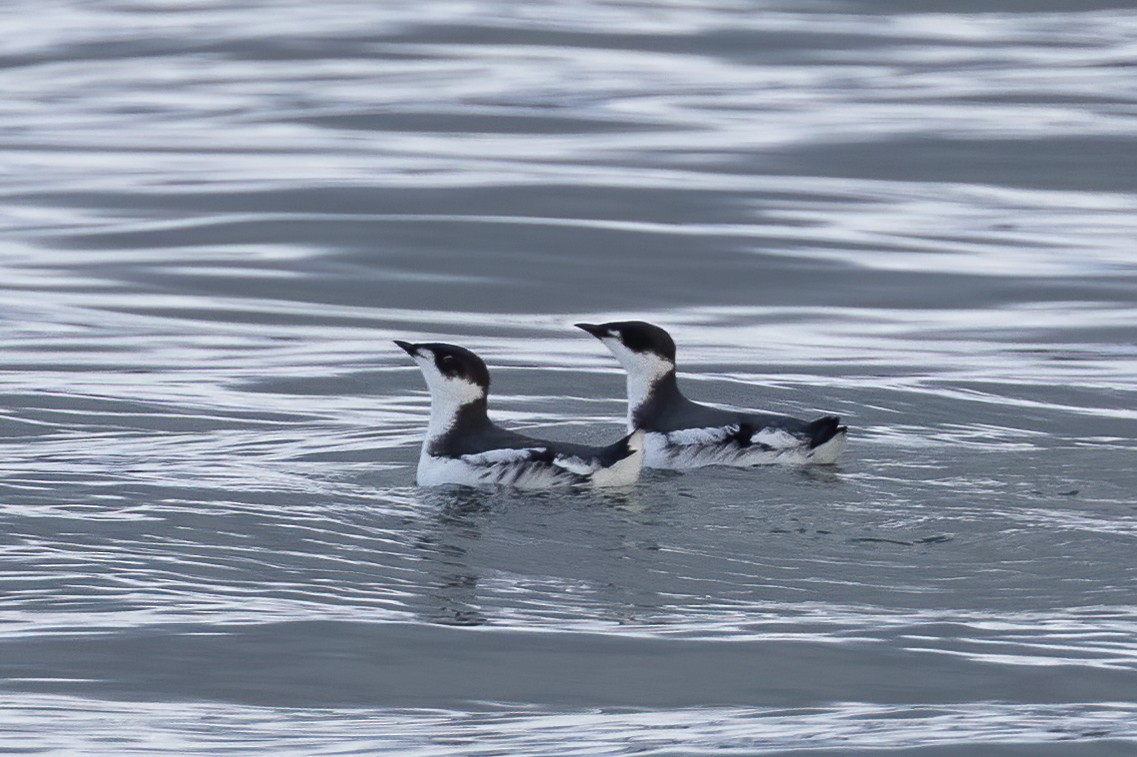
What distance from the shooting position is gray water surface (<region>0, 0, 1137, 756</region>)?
828 cm

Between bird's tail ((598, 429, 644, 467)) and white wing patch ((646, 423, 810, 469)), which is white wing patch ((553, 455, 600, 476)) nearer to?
bird's tail ((598, 429, 644, 467))

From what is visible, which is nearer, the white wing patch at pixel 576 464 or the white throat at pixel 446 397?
the white wing patch at pixel 576 464

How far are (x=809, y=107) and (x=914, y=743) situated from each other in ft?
77.3

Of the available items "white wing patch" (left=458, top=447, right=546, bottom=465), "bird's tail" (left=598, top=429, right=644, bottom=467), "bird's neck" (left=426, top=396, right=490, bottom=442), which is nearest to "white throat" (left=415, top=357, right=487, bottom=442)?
"bird's neck" (left=426, top=396, right=490, bottom=442)

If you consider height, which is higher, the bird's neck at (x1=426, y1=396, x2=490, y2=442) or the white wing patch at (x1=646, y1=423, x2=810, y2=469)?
the bird's neck at (x1=426, y1=396, x2=490, y2=442)

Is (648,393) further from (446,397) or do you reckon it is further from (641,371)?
(446,397)

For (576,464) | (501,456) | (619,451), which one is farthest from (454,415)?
(619,451)

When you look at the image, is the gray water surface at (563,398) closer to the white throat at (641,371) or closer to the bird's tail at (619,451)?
the bird's tail at (619,451)

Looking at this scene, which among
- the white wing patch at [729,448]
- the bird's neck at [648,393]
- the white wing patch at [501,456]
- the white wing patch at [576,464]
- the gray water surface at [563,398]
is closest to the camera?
the gray water surface at [563,398]

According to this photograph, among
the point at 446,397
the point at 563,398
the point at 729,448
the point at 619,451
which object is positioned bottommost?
the point at 563,398

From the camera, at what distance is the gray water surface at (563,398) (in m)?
8.28

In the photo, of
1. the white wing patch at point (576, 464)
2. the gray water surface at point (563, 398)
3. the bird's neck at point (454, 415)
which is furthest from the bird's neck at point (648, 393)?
the white wing patch at point (576, 464)

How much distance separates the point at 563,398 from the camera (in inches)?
595

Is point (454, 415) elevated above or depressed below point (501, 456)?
above
